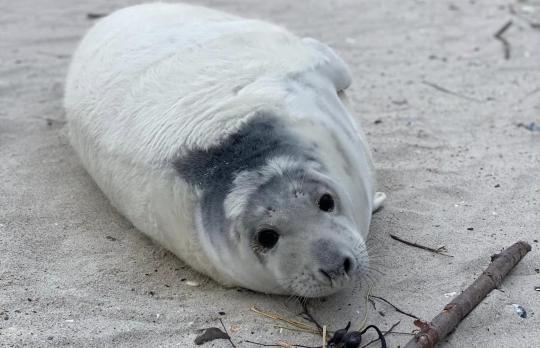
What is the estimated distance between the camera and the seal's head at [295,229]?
2.88 m

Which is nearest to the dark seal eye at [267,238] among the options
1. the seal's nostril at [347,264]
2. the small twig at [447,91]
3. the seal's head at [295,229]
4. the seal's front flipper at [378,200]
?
the seal's head at [295,229]

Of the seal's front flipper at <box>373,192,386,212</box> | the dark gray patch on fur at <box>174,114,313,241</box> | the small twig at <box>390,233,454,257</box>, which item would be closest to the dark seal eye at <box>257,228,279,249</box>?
the dark gray patch on fur at <box>174,114,313,241</box>

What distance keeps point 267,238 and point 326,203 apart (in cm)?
26

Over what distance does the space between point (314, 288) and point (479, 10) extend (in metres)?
5.09

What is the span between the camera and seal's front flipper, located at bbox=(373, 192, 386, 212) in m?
3.76

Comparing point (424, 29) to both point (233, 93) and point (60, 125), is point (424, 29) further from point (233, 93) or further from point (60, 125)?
point (233, 93)

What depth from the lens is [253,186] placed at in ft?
9.75

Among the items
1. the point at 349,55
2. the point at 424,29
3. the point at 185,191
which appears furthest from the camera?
the point at 424,29

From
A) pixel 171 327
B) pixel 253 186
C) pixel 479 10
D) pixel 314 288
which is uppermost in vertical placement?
pixel 253 186

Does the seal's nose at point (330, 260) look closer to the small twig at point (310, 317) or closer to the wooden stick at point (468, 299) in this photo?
the small twig at point (310, 317)

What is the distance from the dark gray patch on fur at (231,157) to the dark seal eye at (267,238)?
0.15m

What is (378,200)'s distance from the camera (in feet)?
12.5

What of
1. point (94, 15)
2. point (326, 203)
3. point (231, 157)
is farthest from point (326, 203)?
point (94, 15)

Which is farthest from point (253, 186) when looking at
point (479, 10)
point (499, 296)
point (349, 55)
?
point (479, 10)
